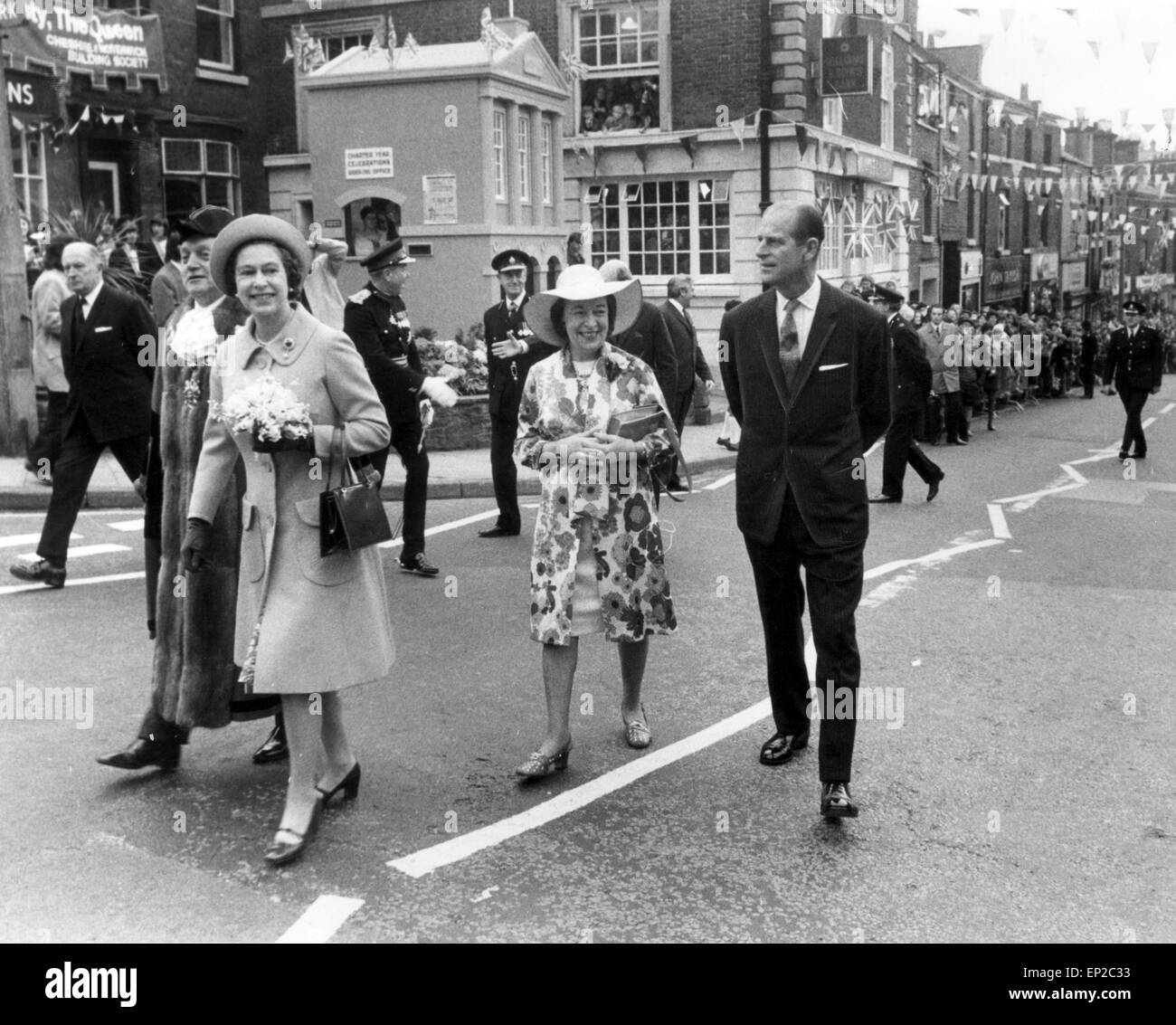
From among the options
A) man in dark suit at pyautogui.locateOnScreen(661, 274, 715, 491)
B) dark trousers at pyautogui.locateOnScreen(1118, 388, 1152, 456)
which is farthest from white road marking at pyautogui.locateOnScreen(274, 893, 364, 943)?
dark trousers at pyautogui.locateOnScreen(1118, 388, 1152, 456)

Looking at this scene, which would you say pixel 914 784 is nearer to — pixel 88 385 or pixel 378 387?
pixel 378 387

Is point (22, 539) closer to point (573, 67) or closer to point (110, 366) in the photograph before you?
point (110, 366)

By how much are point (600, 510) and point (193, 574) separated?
5.00 ft

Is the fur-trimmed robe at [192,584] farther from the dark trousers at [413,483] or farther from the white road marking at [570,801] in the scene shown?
the dark trousers at [413,483]

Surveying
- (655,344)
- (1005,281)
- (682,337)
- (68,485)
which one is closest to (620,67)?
(682,337)

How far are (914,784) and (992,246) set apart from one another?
1739 inches

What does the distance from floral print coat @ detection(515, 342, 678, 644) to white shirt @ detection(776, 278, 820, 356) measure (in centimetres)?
63

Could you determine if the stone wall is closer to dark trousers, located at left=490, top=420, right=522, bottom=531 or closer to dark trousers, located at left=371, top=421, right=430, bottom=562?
dark trousers, located at left=490, top=420, right=522, bottom=531

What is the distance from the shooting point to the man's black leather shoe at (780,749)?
550 cm

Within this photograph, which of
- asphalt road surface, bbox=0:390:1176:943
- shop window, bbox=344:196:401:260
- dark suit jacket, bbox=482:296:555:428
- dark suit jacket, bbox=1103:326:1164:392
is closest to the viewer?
asphalt road surface, bbox=0:390:1176:943

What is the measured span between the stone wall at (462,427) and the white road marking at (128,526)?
14.4 feet

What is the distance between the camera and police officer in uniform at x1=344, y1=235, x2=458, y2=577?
866 cm

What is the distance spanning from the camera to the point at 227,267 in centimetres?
464
